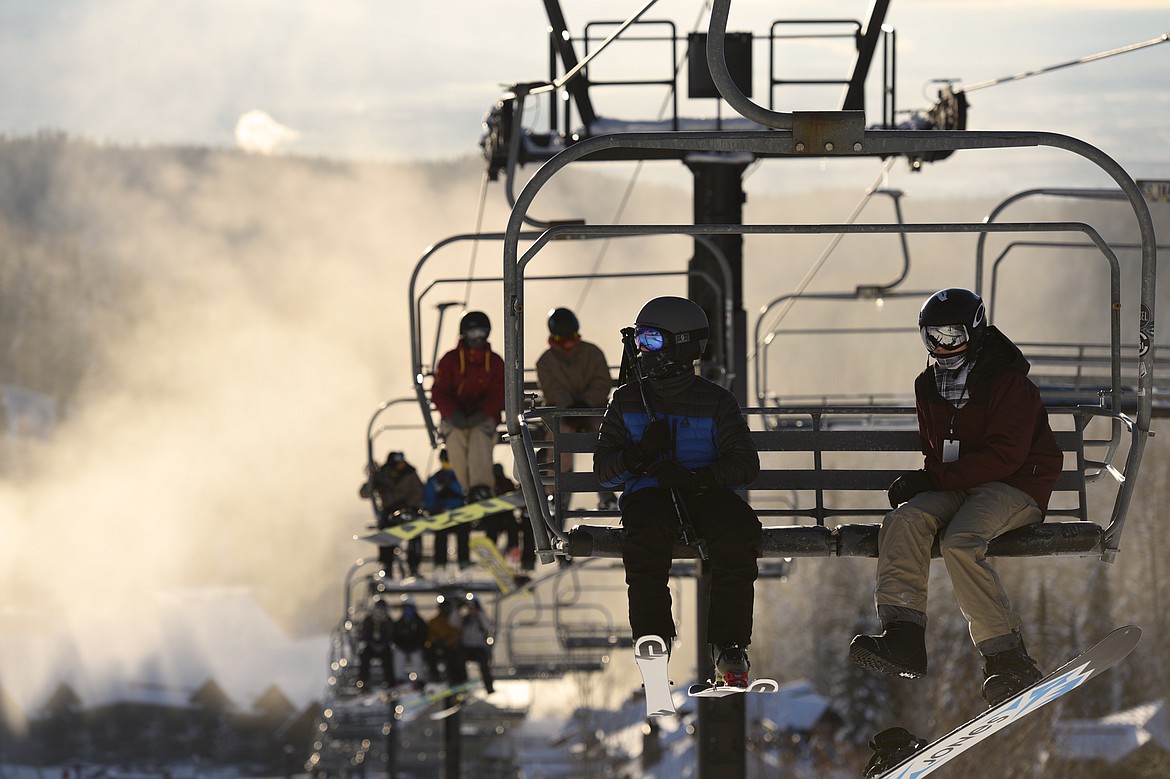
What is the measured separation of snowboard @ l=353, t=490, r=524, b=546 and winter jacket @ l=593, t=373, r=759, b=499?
4379 millimetres

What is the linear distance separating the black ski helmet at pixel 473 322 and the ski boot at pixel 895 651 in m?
4.72

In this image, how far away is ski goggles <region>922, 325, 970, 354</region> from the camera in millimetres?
5457

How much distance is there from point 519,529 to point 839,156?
6.98 meters

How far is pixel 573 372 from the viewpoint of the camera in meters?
9.37

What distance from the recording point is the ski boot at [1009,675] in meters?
5.10

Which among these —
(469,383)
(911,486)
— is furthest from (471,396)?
(911,486)

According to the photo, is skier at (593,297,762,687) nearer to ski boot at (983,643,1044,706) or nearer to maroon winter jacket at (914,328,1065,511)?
maroon winter jacket at (914,328,1065,511)

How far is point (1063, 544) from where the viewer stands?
5.42 metres

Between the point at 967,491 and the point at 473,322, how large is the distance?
15.1 ft

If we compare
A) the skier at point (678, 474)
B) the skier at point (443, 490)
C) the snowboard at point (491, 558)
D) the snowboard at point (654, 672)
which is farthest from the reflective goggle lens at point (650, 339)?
the snowboard at point (491, 558)

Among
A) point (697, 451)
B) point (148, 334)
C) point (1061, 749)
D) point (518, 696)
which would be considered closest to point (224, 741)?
point (518, 696)

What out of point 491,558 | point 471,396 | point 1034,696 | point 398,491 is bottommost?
point 491,558

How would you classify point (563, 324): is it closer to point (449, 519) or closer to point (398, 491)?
point (449, 519)

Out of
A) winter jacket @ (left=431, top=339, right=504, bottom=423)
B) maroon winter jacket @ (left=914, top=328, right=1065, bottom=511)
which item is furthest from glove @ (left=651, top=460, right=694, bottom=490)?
winter jacket @ (left=431, top=339, right=504, bottom=423)
